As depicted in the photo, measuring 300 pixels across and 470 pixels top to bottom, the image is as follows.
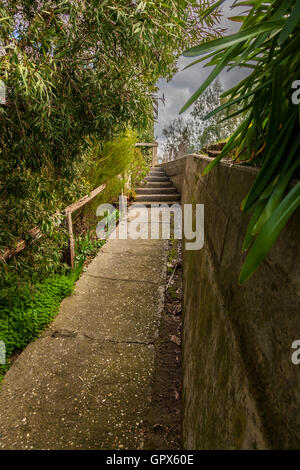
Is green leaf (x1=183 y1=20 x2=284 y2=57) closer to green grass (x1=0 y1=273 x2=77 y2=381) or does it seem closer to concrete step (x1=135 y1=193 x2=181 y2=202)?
Answer: green grass (x1=0 y1=273 x2=77 y2=381)

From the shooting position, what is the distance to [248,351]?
2.30 ft

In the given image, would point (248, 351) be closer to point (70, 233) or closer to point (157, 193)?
point (70, 233)

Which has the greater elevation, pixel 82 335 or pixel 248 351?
pixel 248 351

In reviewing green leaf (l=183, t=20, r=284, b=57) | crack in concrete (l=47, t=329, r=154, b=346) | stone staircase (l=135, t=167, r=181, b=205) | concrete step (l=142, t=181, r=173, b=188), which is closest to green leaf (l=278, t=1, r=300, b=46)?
green leaf (l=183, t=20, r=284, b=57)

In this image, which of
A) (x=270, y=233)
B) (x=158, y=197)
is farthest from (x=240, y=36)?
(x=158, y=197)

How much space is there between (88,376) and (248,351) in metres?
1.75

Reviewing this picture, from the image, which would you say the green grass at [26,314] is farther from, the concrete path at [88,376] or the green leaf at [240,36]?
the green leaf at [240,36]

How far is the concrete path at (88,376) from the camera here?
1.60 m

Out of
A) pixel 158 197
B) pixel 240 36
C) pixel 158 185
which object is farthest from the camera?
pixel 158 185

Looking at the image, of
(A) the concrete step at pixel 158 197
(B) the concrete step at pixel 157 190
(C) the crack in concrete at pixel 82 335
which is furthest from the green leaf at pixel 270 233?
(B) the concrete step at pixel 157 190

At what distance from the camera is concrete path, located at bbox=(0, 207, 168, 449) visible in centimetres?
160
